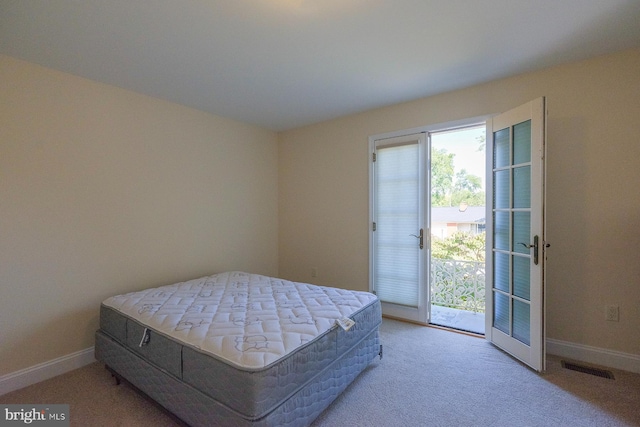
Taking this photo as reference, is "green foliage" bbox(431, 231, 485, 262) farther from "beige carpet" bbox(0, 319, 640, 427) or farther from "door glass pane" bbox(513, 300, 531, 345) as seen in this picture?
"beige carpet" bbox(0, 319, 640, 427)

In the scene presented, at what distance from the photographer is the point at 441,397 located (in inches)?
72.8

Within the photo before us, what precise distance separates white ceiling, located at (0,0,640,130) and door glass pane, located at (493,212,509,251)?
1280 millimetres

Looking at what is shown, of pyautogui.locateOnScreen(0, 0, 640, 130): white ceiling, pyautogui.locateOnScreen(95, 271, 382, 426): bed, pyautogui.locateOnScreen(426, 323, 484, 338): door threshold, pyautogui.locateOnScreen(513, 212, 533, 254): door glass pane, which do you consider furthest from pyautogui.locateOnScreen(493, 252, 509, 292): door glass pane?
pyautogui.locateOnScreen(0, 0, 640, 130): white ceiling

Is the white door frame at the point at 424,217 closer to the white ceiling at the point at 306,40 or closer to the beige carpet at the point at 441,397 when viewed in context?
the white ceiling at the point at 306,40

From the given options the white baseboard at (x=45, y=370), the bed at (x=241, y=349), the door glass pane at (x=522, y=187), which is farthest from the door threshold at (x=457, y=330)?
the white baseboard at (x=45, y=370)

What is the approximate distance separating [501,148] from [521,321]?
149 centimetres

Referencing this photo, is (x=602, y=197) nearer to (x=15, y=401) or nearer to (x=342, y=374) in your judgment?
(x=342, y=374)

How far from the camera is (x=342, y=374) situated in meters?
1.80

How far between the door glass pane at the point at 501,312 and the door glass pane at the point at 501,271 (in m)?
0.08

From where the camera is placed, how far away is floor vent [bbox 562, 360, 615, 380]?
6.75ft

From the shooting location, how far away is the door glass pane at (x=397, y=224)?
124 inches

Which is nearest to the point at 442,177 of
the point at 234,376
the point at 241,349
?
the point at 241,349

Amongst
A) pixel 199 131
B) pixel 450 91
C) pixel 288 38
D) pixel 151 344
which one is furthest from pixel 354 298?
pixel 199 131

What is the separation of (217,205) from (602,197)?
3.72 metres
